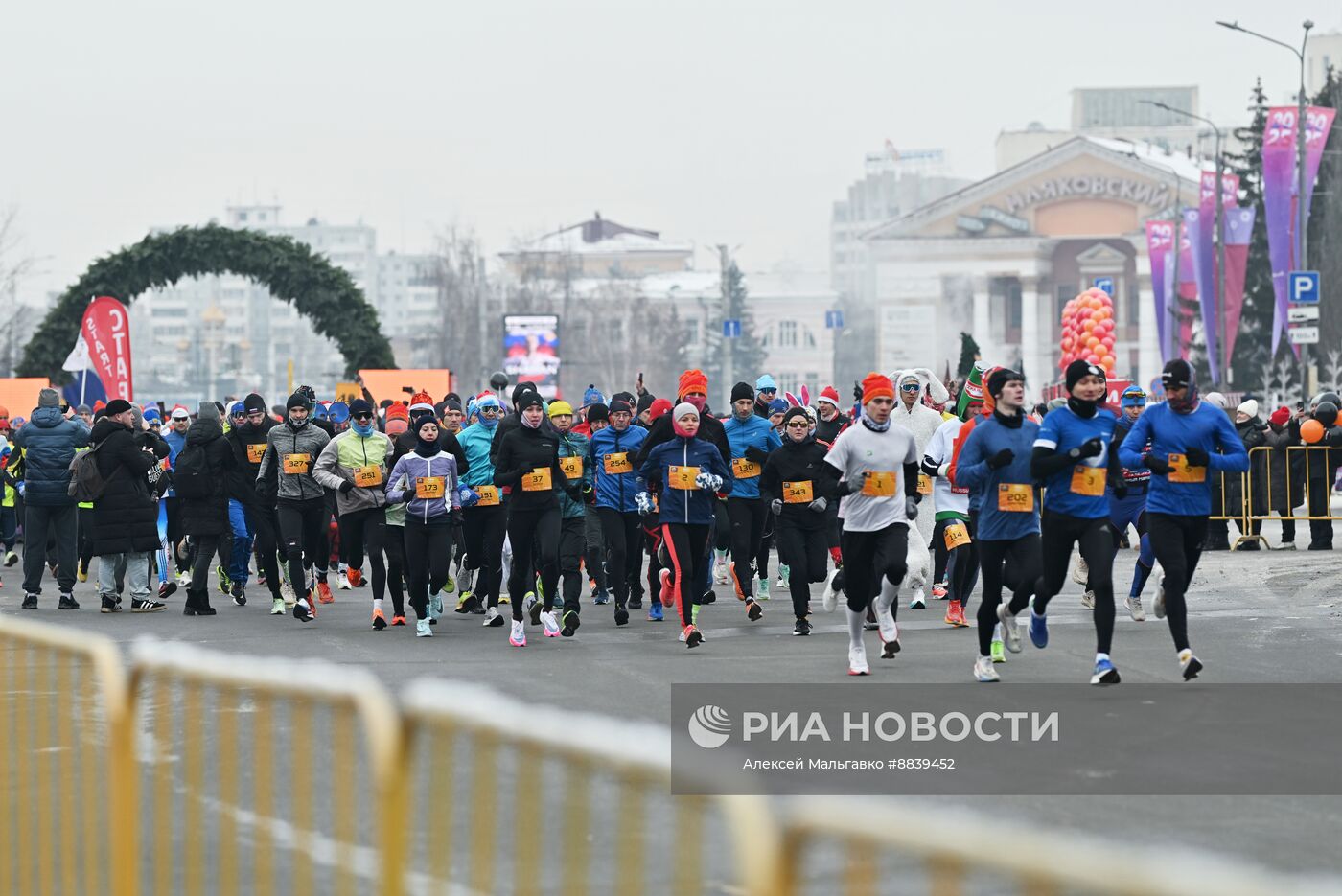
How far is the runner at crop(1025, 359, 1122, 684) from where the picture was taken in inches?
461

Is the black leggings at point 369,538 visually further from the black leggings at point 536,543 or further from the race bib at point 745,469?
the race bib at point 745,469

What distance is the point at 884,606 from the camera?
13.2 metres

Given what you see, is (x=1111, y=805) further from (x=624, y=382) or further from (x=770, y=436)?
(x=624, y=382)

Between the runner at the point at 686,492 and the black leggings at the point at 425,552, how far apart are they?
5.21 feet

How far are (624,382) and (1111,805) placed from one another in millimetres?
116216

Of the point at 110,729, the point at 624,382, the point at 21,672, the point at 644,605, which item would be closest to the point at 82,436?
the point at 644,605

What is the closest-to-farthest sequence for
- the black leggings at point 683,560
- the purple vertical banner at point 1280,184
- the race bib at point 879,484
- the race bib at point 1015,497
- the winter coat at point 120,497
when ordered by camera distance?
the race bib at point 1015,497
the race bib at point 879,484
the black leggings at point 683,560
the winter coat at point 120,497
the purple vertical banner at point 1280,184

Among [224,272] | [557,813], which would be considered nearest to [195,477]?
[557,813]

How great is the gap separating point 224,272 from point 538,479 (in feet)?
79.5

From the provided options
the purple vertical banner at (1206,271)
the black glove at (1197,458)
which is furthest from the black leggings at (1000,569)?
the purple vertical banner at (1206,271)

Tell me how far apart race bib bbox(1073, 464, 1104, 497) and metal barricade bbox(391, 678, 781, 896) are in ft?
26.5

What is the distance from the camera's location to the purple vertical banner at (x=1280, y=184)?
39.8 metres

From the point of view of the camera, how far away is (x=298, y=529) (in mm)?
17484

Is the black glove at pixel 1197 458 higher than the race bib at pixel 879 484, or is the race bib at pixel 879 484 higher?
the black glove at pixel 1197 458
